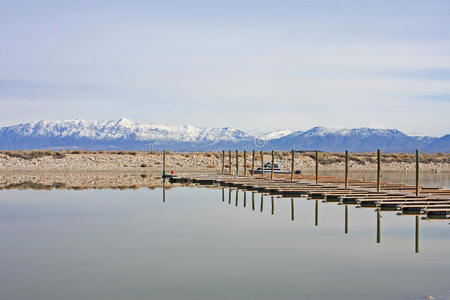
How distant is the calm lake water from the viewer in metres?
14.7

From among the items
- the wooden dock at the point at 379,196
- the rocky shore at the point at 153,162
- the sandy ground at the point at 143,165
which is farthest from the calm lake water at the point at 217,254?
the rocky shore at the point at 153,162

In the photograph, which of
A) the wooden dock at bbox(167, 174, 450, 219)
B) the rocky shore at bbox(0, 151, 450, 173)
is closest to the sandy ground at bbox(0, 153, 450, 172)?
the rocky shore at bbox(0, 151, 450, 173)

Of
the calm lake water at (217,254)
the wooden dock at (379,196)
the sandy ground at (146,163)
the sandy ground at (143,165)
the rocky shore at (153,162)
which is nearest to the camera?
the calm lake water at (217,254)

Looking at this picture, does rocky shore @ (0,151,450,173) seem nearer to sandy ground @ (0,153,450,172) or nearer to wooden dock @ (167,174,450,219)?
sandy ground @ (0,153,450,172)

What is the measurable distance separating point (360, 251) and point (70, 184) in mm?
33005

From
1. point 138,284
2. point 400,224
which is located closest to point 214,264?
point 138,284

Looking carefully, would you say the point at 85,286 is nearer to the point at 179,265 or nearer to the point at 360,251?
the point at 179,265

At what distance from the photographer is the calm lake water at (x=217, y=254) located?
14734 millimetres

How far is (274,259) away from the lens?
18172 mm

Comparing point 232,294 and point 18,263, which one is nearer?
point 232,294

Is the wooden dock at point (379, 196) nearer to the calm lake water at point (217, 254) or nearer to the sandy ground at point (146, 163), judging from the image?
the calm lake water at point (217, 254)

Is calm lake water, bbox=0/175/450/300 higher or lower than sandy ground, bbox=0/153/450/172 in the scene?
lower

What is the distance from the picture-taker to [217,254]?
62.1 ft

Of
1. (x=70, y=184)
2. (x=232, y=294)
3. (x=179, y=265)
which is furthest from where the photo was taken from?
(x=70, y=184)
